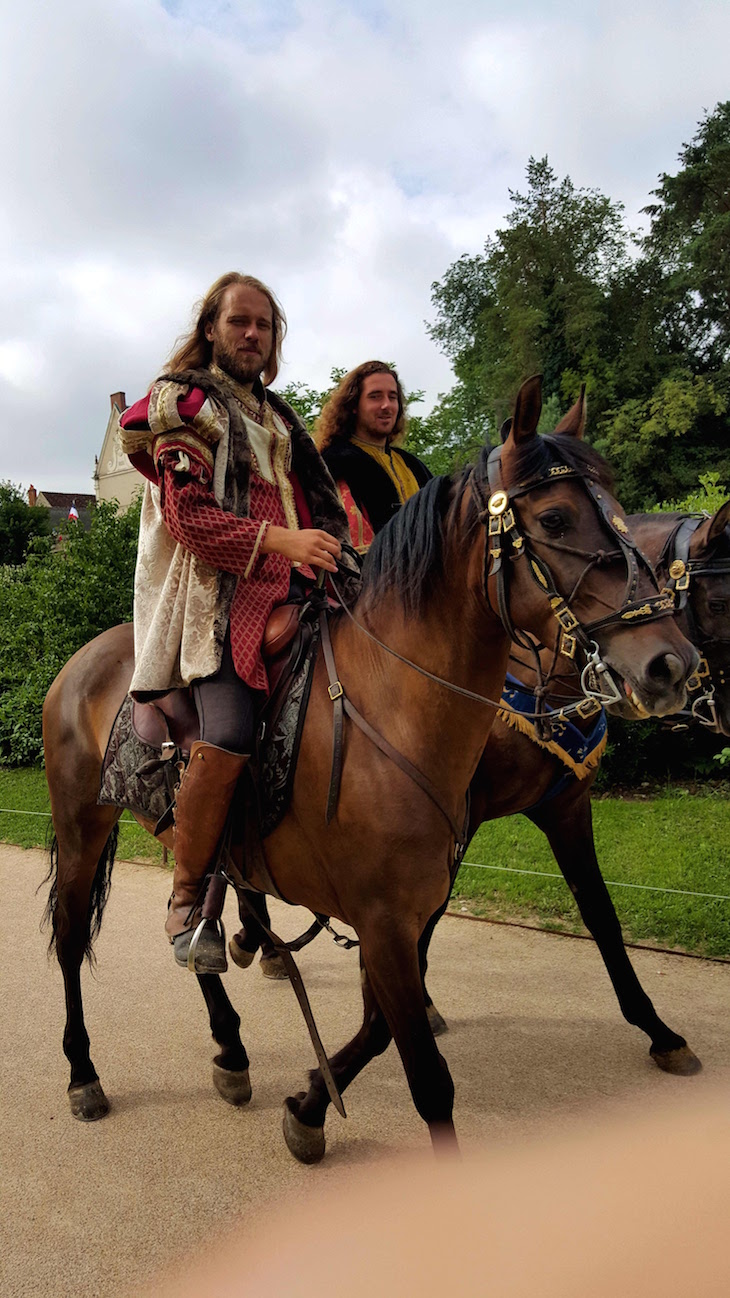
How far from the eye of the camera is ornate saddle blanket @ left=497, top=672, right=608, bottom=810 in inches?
134

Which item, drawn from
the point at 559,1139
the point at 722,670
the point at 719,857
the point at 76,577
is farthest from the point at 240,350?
the point at 76,577

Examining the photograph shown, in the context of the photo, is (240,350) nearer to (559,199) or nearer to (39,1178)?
(39,1178)

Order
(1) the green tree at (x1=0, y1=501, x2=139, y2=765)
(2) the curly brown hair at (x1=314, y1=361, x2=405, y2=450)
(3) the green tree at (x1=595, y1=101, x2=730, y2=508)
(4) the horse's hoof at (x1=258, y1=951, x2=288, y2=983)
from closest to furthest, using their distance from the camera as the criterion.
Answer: (2) the curly brown hair at (x1=314, y1=361, x2=405, y2=450) < (4) the horse's hoof at (x1=258, y1=951, x2=288, y2=983) < (1) the green tree at (x1=0, y1=501, x2=139, y2=765) < (3) the green tree at (x1=595, y1=101, x2=730, y2=508)

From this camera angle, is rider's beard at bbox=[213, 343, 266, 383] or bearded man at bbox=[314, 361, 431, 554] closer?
rider's beard at bbox=[213, 343, 266, 383]

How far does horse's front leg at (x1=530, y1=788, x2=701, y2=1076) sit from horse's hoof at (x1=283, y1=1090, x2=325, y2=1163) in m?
1.35

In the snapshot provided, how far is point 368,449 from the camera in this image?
168 inches

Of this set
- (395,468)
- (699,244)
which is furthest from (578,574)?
(699,244)

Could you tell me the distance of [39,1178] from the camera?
3.07 meters

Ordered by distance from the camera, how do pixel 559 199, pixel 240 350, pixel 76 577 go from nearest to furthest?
pixel 240 350
pixel 76 577
pixel 559 199

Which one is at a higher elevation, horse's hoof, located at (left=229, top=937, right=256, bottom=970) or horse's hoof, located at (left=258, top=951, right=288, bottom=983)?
horse's hoof, located at (left=229, top=937, right=256, bottom=970)

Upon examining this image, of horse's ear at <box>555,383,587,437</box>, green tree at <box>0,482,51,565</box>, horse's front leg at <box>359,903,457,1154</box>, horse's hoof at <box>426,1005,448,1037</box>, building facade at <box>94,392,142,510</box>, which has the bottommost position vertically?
horse's hoof at <box>426,1005,448,1037</box>

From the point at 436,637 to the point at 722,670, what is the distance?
1.57 meters

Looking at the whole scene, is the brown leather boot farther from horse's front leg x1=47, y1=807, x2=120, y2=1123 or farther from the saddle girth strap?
horse's front leg x1=47, y1=807, x2=120, y2=1123

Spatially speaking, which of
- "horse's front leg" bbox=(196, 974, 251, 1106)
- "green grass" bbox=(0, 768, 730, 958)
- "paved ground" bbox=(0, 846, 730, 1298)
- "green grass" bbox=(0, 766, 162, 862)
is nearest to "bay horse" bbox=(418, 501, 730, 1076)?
"paved ground" bbox=(0, 846, 730, 1298)
